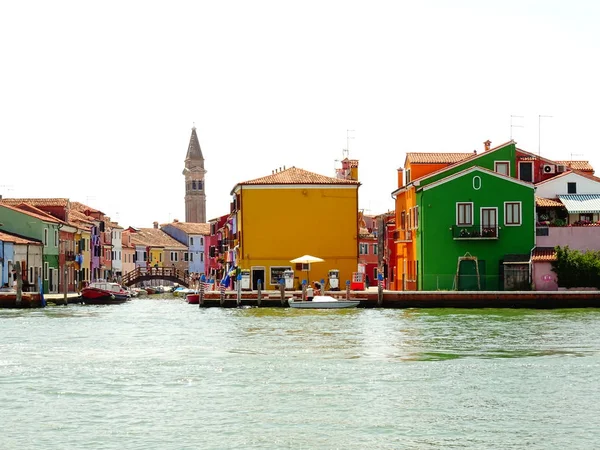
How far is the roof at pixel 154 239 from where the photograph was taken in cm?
13988

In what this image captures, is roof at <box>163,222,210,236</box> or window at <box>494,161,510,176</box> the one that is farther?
roof at <box>163,222,210,236</box>

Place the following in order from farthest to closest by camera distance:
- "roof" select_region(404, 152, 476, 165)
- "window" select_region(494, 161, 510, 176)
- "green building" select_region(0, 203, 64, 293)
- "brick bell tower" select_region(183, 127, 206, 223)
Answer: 1. "brick bell tower" select_region(183, 127, 206, 223)
2. "green building" select_region(0, 203, 64, 293)
3. "roof" select_region(404, 152, 476, 165)
4. "window" select_region(494, 161, 510, 176)

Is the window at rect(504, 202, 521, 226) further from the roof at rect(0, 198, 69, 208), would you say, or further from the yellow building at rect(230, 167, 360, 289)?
the roof at rect(0, 198, 69, 208)

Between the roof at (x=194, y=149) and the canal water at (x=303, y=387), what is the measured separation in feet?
504

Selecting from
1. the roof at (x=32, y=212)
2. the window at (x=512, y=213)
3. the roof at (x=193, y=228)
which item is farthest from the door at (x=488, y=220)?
the roof at (x=193, y=228)

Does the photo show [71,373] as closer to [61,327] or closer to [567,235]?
[61,327]

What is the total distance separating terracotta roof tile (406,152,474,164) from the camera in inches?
2680

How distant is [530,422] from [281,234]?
46632 millimetres

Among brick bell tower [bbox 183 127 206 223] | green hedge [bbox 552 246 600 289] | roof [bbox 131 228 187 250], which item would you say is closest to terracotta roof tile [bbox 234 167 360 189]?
green hedge [bbox 552 246 600 289]

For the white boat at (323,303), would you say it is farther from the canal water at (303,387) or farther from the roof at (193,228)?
the roof at (193,228)

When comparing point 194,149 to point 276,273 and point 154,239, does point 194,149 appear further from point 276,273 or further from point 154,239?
point 276,273

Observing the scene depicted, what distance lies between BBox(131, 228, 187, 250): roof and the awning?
79.0 m

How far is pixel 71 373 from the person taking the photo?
93.2 ft

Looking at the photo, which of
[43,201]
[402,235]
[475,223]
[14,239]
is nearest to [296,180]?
[402,235]
